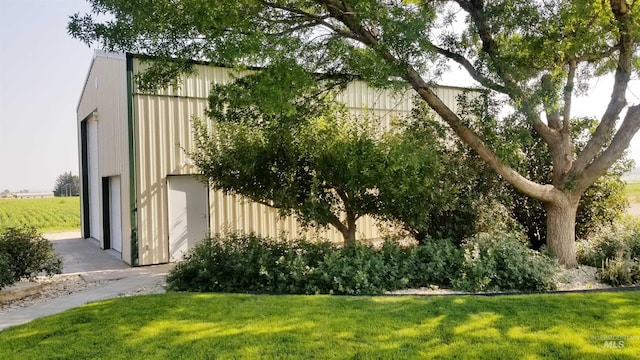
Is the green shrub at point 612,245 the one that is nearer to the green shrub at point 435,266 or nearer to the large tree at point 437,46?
the large tree at point 437,46

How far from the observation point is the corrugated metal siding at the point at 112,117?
400 inches

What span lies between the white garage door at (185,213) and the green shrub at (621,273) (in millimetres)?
8174

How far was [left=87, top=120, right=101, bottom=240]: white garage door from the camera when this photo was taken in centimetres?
1476

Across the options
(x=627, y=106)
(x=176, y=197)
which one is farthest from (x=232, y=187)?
(x=627, y=106)

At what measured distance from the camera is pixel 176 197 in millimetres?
10344

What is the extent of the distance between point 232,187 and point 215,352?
4.67 m

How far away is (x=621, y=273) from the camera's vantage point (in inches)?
249

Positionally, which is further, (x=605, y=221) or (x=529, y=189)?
(x=605, y=221)

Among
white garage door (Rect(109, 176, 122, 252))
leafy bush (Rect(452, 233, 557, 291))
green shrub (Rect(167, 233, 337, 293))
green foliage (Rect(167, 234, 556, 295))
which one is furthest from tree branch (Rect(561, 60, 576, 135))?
white garage door (Rect(109, 176, 122, 252))

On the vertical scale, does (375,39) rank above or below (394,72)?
above

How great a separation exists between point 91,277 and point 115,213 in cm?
414

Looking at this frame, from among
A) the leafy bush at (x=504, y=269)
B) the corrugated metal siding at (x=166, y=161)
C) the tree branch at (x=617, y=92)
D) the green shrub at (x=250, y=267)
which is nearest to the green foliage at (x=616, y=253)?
the leafy bush at (x=504, y=269)

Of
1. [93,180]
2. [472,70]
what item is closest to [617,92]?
[472,70]

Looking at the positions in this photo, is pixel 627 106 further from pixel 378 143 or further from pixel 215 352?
pixel 215 352
